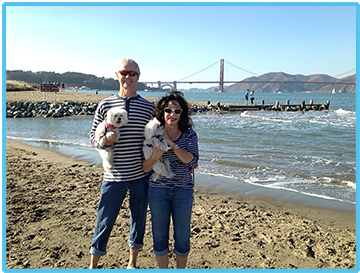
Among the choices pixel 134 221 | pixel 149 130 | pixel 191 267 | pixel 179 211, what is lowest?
pixel 191 267

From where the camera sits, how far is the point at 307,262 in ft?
10.1

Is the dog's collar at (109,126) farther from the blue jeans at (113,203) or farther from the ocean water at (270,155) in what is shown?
the ocean water at (270,155)

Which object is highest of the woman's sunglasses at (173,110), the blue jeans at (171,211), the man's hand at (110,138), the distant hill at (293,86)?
the distant hill at (293,86)

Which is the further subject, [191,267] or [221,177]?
[221,177]

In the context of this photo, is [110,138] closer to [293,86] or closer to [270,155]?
[270,155]

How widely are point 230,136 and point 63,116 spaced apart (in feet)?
39.7

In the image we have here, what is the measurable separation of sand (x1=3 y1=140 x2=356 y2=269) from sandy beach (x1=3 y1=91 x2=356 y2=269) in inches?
0.4

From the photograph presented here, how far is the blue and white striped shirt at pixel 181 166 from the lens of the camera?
2436 mm

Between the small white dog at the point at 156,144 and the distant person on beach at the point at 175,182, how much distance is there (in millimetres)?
38

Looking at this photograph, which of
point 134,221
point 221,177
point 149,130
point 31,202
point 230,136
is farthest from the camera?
point 230,136

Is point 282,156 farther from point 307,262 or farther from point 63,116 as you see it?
point 63,116

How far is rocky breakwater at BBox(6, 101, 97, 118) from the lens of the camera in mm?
19234

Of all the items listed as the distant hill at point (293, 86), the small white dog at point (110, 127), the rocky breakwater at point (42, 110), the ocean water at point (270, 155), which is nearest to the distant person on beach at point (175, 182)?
the small white dog at point (110, 127)

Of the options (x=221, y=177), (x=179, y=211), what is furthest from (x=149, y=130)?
(x=221, y=177)
